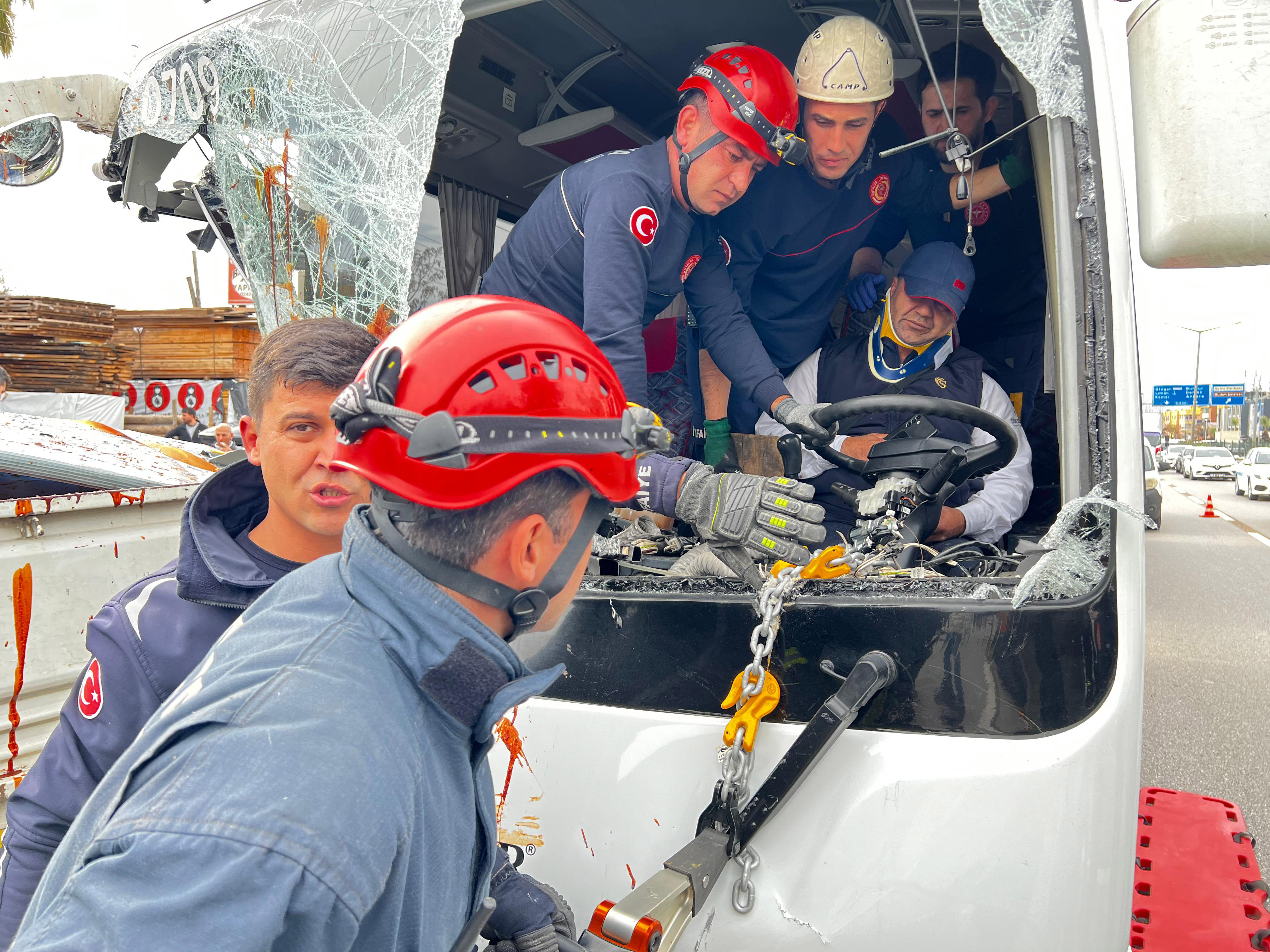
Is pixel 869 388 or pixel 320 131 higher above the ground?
pixel 320 131

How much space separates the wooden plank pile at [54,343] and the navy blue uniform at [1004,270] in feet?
26.6

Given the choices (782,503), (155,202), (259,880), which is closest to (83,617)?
(155,202)

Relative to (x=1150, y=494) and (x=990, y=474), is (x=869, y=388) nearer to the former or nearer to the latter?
(x=990, y=474)

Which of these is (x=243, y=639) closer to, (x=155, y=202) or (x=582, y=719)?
(x=582, y=719)

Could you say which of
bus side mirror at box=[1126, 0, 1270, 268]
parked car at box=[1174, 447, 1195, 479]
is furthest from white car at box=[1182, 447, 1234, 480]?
bus side mirror at box=[1126, 0, 1270, 268]

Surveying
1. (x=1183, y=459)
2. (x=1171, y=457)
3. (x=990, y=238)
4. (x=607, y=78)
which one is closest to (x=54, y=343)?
(x=607, y=78)

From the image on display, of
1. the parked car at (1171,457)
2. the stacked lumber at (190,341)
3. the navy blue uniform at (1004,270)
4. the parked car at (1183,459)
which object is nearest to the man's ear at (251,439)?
the navy blue uniform at (1004,270)

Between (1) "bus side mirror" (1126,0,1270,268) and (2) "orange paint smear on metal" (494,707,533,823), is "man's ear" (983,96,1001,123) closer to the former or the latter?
(1) "bus side mirror" (1126,0,1270,268)

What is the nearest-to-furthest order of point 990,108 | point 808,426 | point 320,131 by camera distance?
point 808,426, point 320,131, point 990,108

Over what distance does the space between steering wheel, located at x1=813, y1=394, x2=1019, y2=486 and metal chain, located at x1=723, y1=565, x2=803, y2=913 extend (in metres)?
0.77

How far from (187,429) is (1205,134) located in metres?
11.3

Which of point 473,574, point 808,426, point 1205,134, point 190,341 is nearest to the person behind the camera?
point 473,574

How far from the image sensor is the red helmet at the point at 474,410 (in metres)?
0.89

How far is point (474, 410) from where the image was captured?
0.92 meters
